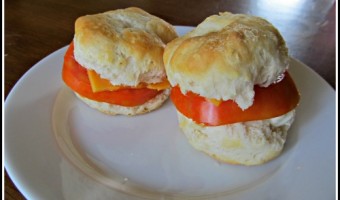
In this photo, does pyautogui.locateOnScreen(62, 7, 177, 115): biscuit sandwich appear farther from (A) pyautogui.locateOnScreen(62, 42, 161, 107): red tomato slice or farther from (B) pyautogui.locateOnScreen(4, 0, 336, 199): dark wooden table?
(B) pyautogui.locateOnScreen(4, 0, 336, 199): dark wooden table

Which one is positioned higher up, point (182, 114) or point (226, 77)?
point (226, 77)

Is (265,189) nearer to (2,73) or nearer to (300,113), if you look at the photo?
(300,113)

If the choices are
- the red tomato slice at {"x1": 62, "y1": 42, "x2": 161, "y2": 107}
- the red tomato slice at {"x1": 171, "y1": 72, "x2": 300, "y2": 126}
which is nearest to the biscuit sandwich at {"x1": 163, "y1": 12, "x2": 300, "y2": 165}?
the red tomato slice at {"x1": 171, "y1": 72, "x2": 300, "y2": 126}

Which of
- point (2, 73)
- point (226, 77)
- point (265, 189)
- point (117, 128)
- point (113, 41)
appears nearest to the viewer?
point (226, 77)

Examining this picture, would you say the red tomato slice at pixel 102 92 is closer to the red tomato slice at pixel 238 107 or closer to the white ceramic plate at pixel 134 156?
the white ceramic plate at pixel 134 156

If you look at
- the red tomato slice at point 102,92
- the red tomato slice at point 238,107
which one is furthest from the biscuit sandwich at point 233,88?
the red tomato slice at point 102,92

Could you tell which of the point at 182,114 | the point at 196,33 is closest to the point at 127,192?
the point at 182,114

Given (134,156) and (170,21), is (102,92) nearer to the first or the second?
(134,156)
